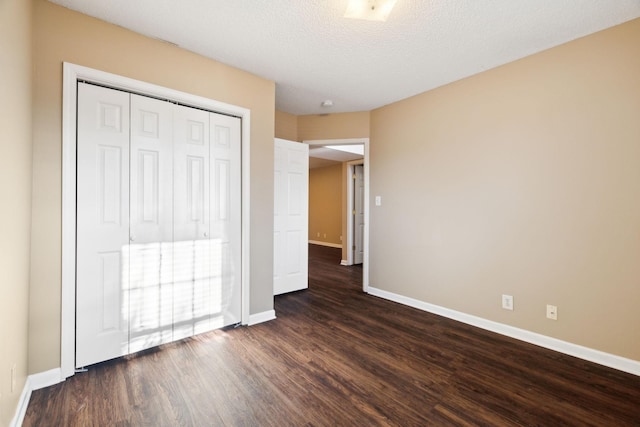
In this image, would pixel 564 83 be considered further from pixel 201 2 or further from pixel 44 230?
pixel 44 230

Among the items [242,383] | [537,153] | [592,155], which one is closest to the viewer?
[242,383]

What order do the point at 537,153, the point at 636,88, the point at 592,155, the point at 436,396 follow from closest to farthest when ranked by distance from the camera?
the point at 436,396
the point at 636,88
the point at 592,155
the point at 537,153

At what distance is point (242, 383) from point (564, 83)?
137 inches

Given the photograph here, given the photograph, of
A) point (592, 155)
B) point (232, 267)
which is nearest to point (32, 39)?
point (232, 267)

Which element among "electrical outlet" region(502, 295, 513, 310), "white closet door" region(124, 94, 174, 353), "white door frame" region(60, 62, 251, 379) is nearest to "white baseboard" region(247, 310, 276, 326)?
"white closet door" region(124, 94, 174, 353)

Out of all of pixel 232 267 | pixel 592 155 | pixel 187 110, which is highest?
pixel 187 110

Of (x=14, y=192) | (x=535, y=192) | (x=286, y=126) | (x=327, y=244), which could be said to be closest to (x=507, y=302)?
(x=535, y=192)

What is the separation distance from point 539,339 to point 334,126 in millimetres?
3421

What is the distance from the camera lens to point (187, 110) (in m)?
2.53

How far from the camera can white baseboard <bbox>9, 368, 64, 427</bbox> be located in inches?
61.7

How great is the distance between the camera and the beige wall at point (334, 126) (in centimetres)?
407

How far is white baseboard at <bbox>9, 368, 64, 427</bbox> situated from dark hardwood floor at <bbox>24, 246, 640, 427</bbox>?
0.05 m

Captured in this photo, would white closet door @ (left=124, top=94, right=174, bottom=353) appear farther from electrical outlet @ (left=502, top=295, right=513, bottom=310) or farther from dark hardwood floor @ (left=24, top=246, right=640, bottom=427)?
electrical outlet @ (left=502, top=295, right=513, bottom=310)

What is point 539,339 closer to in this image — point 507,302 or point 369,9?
point 507,302
